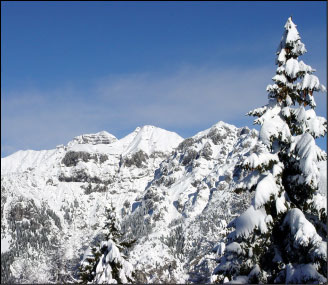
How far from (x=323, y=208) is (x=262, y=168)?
2.47m

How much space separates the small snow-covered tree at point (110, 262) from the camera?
2430 centimetres

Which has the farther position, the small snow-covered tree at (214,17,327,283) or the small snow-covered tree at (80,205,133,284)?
the small snow-covered tree at (80,205,133,284)

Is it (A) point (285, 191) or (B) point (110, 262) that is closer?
(A) point (285, 191)

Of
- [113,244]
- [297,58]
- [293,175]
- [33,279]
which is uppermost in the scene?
[297,58]

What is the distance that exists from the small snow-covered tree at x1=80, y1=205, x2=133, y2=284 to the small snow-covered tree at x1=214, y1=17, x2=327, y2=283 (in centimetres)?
1184

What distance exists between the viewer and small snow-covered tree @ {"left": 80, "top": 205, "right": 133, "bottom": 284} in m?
24.3

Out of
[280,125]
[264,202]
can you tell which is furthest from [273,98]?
[264,202]

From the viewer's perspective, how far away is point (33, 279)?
126m

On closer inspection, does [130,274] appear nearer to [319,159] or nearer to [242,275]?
[242,275]

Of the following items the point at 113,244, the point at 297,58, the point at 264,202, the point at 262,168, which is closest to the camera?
the point at 264,202

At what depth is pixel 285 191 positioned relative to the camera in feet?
45.1

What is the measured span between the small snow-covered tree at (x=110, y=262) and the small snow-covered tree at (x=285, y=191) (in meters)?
11.8

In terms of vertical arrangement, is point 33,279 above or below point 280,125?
below

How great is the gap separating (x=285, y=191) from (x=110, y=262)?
602 inches
